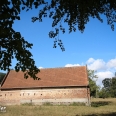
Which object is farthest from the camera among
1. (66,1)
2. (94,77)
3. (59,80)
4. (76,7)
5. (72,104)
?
(94,77)

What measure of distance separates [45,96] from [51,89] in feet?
5.27

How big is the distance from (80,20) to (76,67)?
2957cm

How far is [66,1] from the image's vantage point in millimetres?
7695

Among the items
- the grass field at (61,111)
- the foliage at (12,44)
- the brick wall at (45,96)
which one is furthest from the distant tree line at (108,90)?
the foliage at (12,44)

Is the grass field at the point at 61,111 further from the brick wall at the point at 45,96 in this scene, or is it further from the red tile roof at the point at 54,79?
the red tile roof at the point at 54,79

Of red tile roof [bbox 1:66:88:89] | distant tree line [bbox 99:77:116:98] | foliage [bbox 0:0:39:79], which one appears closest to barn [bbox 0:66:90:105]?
red tile roof [bbox 1:66:88:89]

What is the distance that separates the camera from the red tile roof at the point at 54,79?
34531 mm

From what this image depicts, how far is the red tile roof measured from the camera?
34531 mm

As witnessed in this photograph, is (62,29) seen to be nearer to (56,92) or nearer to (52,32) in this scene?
(52,32)

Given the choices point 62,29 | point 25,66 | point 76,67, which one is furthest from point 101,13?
point 76,67

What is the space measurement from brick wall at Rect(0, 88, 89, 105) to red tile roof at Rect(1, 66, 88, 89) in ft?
3.35

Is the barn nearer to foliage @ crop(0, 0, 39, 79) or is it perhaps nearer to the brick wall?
the brick wall

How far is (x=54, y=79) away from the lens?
3603cm

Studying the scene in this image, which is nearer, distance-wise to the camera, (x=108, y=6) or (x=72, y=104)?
(x=108, y=6)
